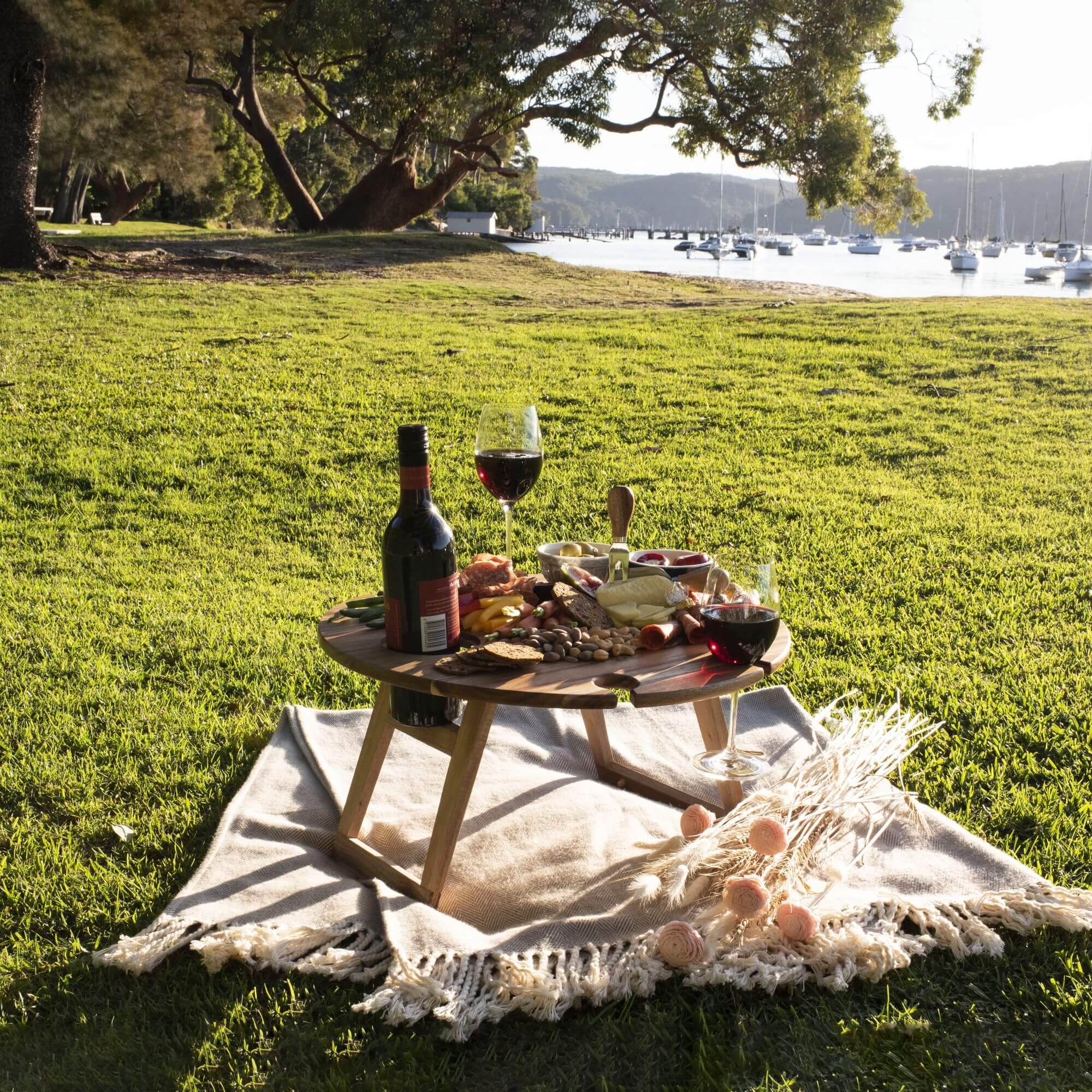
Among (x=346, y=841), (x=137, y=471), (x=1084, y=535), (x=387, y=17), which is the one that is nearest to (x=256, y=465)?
(x=137, y=471)

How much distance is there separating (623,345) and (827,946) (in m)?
10.2

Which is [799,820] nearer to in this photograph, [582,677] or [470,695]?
[582,677]

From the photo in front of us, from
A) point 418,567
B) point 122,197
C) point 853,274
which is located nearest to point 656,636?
point 418,567

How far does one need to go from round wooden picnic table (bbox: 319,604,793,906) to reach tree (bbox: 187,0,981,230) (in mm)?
19304

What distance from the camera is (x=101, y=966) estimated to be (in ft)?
8.36

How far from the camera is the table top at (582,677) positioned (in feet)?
7.17

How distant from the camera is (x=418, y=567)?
7.54ft

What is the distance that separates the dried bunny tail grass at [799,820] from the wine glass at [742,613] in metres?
0.44

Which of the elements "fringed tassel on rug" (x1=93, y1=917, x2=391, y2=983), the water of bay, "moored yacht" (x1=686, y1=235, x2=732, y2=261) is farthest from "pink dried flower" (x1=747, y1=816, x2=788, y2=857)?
"moored yacht" (x1=686, y1=235, x2=732, y2=261)

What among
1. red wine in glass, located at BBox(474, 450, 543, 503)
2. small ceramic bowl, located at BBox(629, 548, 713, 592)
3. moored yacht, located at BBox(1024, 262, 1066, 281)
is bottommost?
small ceramic bowl, located at BBox(629, 548, 713, 592)

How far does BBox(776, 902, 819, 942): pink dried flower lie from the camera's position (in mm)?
2467

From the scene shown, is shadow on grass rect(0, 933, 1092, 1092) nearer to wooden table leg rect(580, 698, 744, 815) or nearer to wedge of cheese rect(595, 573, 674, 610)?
wooden table leg rect(580, 698, 744, 815)

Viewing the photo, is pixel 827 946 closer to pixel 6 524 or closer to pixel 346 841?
pixel 346 841

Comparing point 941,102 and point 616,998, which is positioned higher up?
point 941,102
